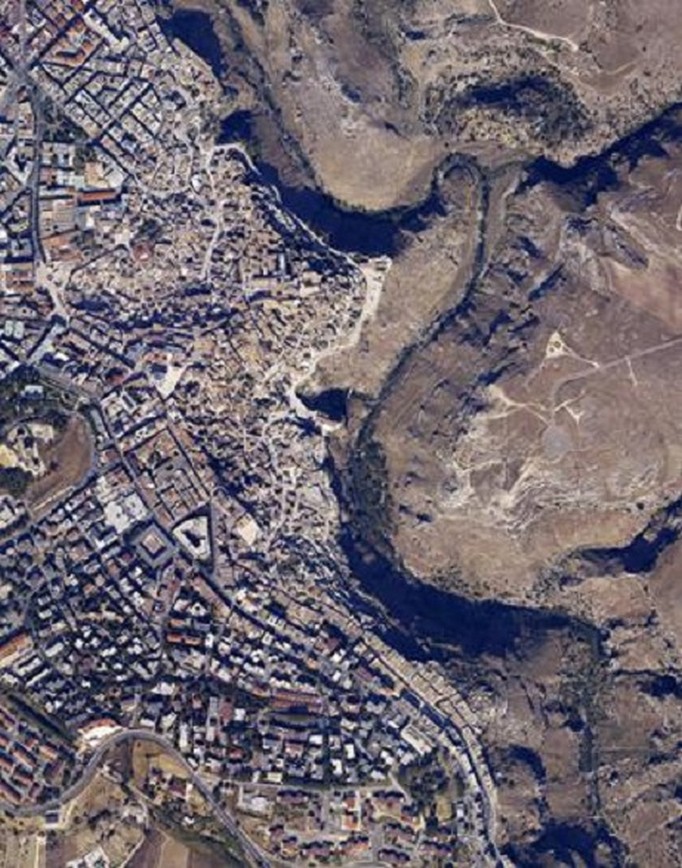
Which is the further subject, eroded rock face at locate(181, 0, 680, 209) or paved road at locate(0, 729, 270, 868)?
eroded rock face at locate(181, 0, 680, 209)

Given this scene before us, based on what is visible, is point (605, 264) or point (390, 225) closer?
point (605, 264)

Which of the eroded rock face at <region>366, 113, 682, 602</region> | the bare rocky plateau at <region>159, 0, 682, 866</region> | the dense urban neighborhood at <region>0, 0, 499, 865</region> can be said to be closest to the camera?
the eroded rock face at <region>366, 113, 682, 602</region>

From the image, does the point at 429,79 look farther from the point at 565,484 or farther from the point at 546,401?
the point at 565,484

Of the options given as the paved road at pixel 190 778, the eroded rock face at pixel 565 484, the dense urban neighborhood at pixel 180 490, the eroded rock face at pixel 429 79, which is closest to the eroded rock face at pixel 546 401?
the eroded rock face at pixel 565 484

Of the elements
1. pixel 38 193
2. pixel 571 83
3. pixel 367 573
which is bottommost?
pixel 367 573

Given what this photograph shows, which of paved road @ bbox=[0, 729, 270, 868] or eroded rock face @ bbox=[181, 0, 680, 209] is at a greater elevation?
eroded rock face @ bbox=[181, 0, 680, 209]

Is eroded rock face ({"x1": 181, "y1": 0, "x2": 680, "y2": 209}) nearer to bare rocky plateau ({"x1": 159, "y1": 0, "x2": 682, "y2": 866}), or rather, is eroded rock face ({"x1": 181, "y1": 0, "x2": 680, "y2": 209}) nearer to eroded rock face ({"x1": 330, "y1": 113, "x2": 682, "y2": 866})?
bare rocky plateau ({"x1": 159, "y1": 0, "x2": 682, "y2": 866})

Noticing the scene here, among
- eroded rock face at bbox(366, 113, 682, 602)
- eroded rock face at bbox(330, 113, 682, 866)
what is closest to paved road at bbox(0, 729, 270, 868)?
eroded rock face at bbox(330, 113, 682, 866)

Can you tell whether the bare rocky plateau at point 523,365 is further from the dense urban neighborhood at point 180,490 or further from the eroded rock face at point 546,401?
the dense urban neighborhood at point 180,490

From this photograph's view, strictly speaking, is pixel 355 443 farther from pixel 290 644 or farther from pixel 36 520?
pixel 36 520

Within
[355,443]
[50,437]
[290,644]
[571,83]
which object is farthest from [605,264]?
[50,437]
